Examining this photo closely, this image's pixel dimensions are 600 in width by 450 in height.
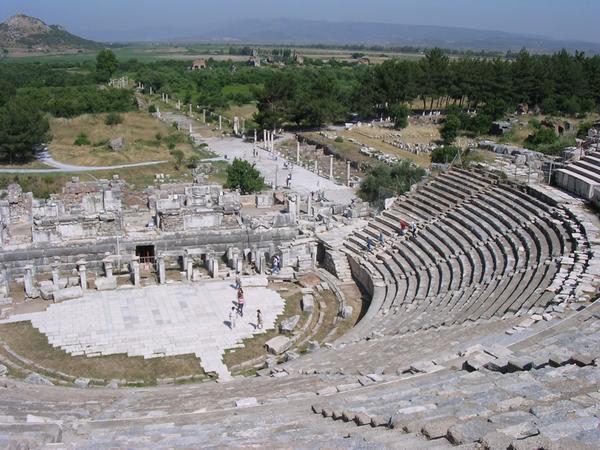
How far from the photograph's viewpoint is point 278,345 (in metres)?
19.7

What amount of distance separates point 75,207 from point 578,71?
5693 centimetres

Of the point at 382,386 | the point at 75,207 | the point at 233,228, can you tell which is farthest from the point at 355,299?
the point at 75,207

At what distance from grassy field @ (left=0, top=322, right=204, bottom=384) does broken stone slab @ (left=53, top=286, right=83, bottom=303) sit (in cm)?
310

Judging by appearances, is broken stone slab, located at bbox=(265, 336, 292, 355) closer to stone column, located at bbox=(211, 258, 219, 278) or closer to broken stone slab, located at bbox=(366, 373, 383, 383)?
stone column, located at bbox=(211, 258, 219, 278)

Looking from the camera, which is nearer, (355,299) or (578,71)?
(355,299)

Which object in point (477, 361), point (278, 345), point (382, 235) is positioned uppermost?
point (477, 361)

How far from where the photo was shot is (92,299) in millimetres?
22859

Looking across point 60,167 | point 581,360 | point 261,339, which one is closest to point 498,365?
point 581,360

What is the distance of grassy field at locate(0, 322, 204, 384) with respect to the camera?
18062 mm

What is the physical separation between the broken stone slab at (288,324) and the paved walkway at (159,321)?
0.44 m

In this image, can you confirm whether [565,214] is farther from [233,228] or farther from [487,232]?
[233,228]

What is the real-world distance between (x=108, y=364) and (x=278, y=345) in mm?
5051

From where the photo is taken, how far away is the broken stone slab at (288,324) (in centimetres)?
2098

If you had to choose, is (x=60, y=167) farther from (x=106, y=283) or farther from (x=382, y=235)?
(x=382, y=235)
